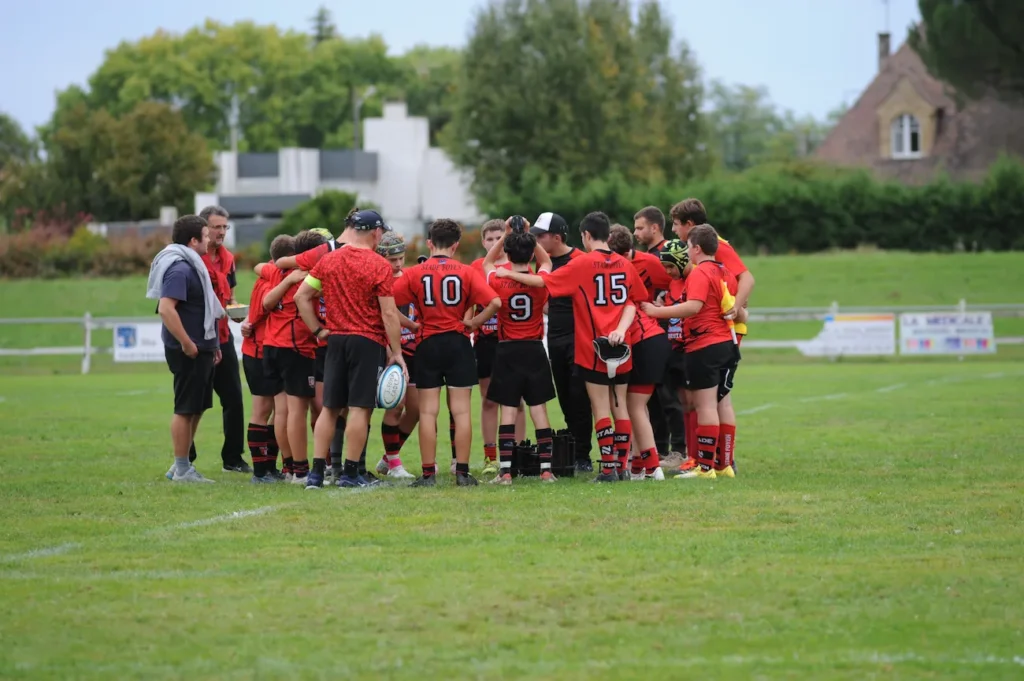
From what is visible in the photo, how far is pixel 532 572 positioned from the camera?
7156mm

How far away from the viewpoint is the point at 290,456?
38.3 ft

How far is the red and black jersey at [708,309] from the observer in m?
11.0

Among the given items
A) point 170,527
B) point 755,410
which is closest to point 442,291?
point 170,527

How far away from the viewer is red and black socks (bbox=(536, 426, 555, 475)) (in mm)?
11266

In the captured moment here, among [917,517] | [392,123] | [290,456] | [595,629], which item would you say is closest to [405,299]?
[290,456]

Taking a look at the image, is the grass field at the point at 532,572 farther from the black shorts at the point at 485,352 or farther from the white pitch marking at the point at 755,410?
the white pitch marking at the point at 755,410

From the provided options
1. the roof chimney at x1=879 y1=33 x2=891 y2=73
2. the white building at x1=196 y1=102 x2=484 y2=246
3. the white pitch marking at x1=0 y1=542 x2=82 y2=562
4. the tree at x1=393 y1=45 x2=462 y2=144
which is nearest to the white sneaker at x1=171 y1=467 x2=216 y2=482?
the white pitch marking at x1=0 y1=542 x2=82 y2=562

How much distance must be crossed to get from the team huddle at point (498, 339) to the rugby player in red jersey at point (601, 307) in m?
0.01

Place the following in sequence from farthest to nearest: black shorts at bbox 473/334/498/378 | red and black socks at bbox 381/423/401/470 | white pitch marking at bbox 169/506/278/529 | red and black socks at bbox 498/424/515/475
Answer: black shorts at bbox 473/334/498/378
red and black socks at bbox 381/423/401/470
red and black socks at bbox 498/424/515/475
white pitch marking at bbox 169/506/278/529

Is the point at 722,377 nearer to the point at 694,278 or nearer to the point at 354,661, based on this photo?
the point at 694,278

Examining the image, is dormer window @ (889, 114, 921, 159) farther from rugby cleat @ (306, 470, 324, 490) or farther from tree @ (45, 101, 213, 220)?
rugby cleat @ (306, 470, 324, 490)

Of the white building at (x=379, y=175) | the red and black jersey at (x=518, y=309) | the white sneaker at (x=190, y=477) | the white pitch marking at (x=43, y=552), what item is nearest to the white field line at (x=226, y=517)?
the white pitch marking at (x=43, y=552)

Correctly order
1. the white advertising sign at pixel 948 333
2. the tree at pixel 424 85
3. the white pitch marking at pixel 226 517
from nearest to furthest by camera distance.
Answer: the white pitch marking at pixel 226 517
the white advertising sign at pixel 948 333
the tree at pixel 424 85

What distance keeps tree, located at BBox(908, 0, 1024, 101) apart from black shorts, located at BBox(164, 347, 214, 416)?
42232mm
